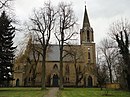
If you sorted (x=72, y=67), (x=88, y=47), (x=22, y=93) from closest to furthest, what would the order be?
(x=22, y=93) < (x=88, y=47) < (x=72, y=67)

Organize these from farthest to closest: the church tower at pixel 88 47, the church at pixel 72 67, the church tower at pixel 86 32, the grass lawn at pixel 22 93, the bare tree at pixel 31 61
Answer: the church tower at pixel 86 32 → the church tower at pixel 88 47 → the church at pixel 72 67 → the bare tree at pixel 31 61 → the grass lawn at pixel 22 93

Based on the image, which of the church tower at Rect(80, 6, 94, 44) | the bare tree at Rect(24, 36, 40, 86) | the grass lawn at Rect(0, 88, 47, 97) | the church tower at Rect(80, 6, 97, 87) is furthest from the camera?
the church tower at Rect(80, 6, 94, 44)

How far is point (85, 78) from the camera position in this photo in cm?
6850

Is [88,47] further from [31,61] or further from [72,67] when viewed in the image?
[31,61]

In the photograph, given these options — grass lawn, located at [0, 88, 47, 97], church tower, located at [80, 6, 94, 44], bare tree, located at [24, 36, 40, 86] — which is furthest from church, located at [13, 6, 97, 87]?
grass lawn, located at [0, 88, 47, 97]

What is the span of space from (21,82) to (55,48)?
15739 millimetres

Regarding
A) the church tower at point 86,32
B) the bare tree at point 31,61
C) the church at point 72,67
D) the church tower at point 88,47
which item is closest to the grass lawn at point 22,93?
the bare tree at point 31,61

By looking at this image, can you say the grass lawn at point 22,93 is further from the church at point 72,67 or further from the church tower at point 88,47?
the church tower at point 88,47

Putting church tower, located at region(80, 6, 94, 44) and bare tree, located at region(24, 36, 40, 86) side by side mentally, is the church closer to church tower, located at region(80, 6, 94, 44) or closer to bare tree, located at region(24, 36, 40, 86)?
church tower, located at region(80, 6, 94, 44)

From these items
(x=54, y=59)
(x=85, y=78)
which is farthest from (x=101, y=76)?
(x=54, y=59)

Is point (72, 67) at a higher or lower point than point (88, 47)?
lower

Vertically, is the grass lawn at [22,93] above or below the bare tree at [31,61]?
below

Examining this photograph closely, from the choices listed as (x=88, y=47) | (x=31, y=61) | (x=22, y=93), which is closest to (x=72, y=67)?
(x=88, y=47)

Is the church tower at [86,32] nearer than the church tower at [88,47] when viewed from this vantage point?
No
